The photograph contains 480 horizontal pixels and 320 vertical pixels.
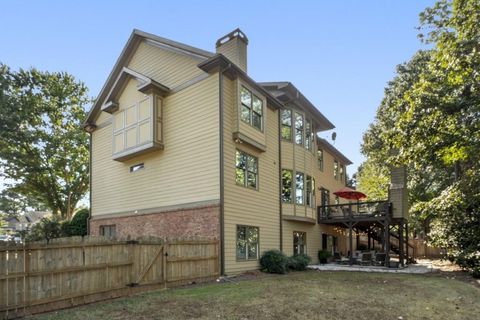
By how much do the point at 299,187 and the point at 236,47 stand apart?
8076 millimetres

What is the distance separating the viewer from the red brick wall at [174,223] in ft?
46.0

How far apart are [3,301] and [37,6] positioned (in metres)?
11.5

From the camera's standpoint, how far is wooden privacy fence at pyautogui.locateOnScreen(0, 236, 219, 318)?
726 centimetres

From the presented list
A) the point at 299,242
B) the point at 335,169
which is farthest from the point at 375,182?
the point at 299,242

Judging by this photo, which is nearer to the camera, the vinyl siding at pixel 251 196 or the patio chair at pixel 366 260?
the vinyl siding at pixel 251 196

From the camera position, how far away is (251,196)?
15844 millimetres

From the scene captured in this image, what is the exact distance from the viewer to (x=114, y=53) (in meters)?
19.7

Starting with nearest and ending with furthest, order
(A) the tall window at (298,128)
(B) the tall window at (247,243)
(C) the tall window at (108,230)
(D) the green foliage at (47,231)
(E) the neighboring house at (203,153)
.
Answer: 1. (E) the neighboring house at (203,153)
2. (B) the tall window at (247,243)
3. (C) the tall window at (108,230)
4. (A) the tall window at (298,128)
5. (D) the green foliage at (47,231)

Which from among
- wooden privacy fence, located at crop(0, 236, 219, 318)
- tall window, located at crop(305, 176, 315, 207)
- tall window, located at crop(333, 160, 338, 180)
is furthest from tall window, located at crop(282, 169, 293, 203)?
tall window, located at crop(333, 160, 338, 180)

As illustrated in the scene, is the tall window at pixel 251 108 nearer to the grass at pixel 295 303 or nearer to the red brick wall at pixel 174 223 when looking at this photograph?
the red brick wall at pixel 174 223

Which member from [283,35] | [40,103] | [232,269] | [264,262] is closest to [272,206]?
[264,262]

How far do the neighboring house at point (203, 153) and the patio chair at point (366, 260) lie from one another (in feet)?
9.09

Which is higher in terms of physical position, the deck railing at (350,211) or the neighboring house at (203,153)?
the neighboring house at (203,153)

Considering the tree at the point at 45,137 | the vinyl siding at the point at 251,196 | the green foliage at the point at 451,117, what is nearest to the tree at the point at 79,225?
the tree at the point at 45,137
